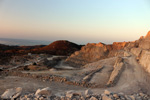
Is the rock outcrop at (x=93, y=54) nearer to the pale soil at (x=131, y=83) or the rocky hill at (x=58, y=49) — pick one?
the pale soil at (x=131, y=83)

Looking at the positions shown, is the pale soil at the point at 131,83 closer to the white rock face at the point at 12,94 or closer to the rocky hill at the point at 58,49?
the white rock face at the point at 12,94

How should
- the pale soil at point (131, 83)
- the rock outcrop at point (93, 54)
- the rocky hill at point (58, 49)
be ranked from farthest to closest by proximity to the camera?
the rocky hill at point (58, 49)
the rock outcrop at point (93, 54)
the pale soil at point (131, 83)

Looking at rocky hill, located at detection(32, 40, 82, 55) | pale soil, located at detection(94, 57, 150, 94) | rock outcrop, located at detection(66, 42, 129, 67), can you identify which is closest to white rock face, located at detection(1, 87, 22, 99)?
pale soil, located at detection(94, 57, 150, 94)

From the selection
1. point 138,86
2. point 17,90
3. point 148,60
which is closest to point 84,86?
point 138,86

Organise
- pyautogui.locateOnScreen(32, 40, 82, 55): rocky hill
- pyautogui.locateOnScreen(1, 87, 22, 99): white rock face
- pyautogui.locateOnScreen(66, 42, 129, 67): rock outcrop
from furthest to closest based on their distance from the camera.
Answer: pyautogui.locateOnScreen(32, 40, 82, 55): rocky hill < pyautogui.locateOnScreen(66, 42, 129, 67): rock outcrop < pyautogui.locateOnScreen(1, 87, 22, 99): white rock face

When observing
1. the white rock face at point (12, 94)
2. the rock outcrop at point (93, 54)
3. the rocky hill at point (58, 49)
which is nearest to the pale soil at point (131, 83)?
the white rock face at point (12, 94)

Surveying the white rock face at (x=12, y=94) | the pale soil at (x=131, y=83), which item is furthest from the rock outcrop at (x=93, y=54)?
the white rock face at (x=12, y=94)

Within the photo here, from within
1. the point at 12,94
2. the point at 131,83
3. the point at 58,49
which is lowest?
the point at 131,83

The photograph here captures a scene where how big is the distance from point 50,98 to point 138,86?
7.70 metres

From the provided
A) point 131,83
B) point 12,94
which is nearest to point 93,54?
point 131,83

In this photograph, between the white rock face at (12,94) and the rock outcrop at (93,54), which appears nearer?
the white rock face at (12,94)

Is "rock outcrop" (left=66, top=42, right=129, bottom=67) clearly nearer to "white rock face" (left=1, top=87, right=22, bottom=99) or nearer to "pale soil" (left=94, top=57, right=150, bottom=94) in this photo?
"pale soil" (left=94, top=57, right=150, bottom=94)

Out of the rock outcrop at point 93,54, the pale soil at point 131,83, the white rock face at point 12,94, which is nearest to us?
the white rock face at point 12,94

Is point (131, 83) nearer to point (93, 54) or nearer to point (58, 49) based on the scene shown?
point (93, 54)
